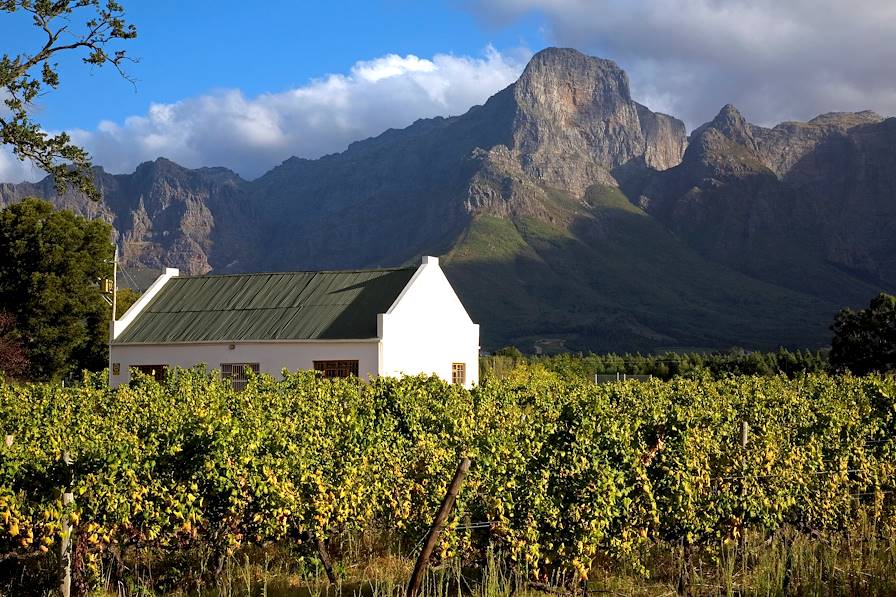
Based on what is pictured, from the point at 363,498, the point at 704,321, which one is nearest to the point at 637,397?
the point at 363,498

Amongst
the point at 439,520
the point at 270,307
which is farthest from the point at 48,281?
the point at 439,520

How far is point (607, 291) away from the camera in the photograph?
152 m

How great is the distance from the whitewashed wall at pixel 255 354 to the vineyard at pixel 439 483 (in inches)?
772

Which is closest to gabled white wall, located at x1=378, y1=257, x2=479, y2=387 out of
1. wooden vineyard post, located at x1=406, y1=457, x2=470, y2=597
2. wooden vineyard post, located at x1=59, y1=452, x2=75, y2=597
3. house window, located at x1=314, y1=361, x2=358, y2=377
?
house window, located at x1=314, y1=361, x2=358, y2=377

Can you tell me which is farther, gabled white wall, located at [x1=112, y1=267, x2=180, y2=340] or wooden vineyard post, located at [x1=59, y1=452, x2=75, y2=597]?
gabled white wall, located at [x1=112, y1=267, x2=180, y2=340]

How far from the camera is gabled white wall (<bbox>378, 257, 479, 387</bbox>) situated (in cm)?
3609

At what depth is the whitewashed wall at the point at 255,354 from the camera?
35.8 m

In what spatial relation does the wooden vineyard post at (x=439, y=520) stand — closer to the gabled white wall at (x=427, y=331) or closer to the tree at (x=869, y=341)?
the gabled white wall at (x=427, y=331)

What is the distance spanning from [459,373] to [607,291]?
11531 centimetres

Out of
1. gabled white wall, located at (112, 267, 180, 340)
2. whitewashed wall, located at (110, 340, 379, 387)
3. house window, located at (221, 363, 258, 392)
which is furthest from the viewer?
gabled white wall, located at (112, 267, 180, 340)

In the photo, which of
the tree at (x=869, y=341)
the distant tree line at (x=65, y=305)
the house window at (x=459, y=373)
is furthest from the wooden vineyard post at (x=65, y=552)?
the tree at (x=869, y=341)

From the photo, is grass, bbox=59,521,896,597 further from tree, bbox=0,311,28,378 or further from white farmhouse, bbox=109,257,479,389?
tree, bbox=0,311,28,378

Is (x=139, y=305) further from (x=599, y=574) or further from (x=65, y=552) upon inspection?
(x=599, y=574)

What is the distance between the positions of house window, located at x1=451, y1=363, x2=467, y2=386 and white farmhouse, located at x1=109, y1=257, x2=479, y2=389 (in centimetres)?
4
